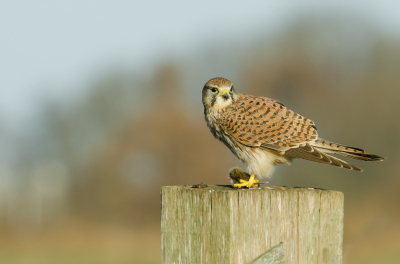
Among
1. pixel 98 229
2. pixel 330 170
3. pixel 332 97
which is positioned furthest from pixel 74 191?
pixel 332 97

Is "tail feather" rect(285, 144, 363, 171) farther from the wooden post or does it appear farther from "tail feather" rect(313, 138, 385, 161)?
the wooden post

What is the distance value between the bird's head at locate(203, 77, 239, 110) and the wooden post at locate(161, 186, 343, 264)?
258 centimetres

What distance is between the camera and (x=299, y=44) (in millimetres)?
29750

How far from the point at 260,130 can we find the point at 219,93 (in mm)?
610

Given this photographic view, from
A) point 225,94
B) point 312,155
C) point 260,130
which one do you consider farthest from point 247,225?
point 225,94

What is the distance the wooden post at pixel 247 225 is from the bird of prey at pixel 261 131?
6.48 feet

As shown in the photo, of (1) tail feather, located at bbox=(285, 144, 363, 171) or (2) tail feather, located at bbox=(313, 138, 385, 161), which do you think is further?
(1) tail feather, located at bbox=(285, 144, 363, 171)

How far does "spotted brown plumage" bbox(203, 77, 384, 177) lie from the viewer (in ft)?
16.3

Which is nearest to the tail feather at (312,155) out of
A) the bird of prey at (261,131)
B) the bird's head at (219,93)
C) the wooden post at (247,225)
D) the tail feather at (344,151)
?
the bird of prey at (261,131)

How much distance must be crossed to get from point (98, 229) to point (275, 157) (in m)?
17.5

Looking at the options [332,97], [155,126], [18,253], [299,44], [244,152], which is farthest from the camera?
[299,44]

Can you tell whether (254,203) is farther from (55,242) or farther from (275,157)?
(55,242)

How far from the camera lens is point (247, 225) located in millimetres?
2602

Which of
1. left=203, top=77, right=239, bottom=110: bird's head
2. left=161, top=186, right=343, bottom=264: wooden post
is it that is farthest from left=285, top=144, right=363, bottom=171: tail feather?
left=161, top=186, right=343, bottom=264: wooden post
